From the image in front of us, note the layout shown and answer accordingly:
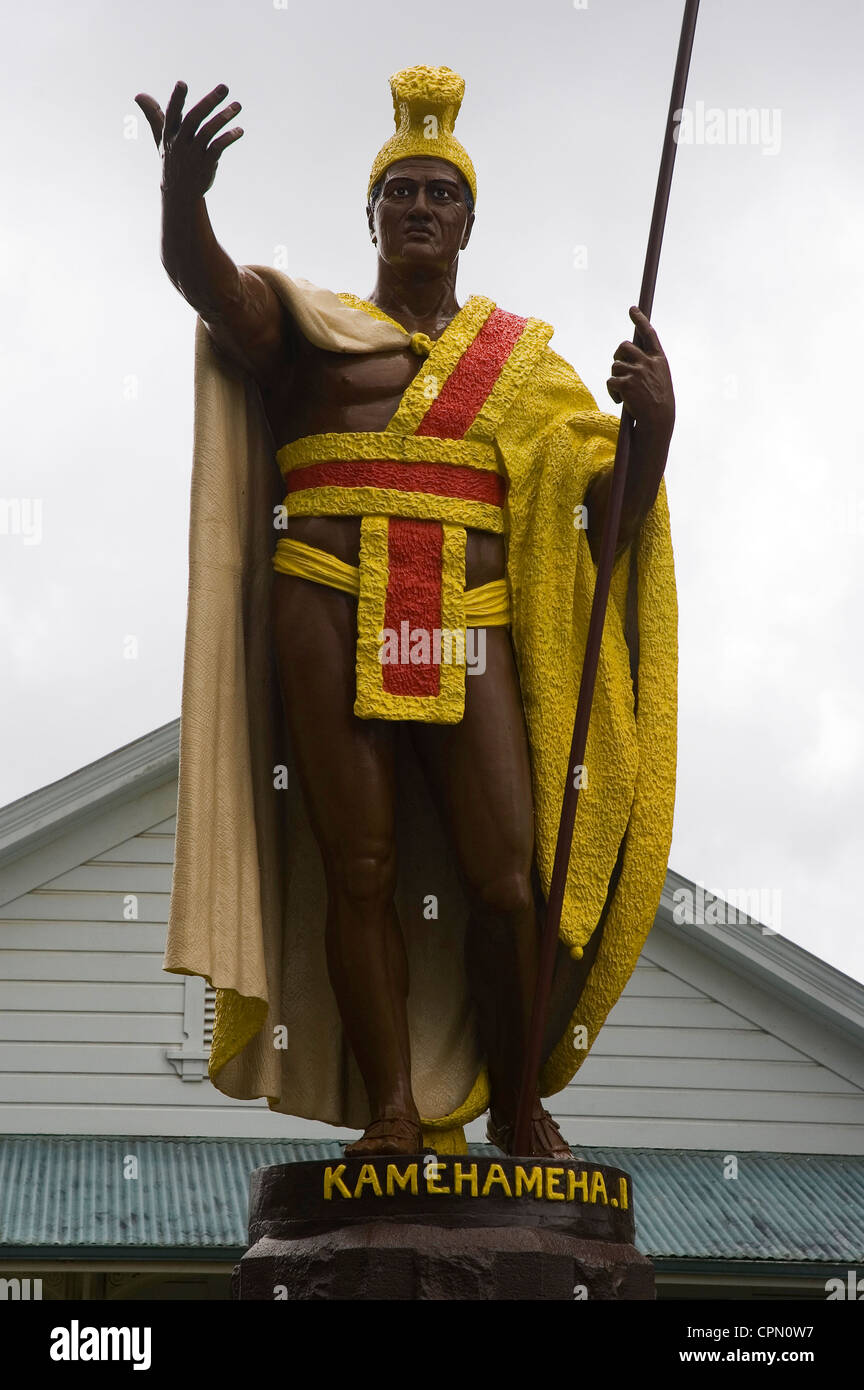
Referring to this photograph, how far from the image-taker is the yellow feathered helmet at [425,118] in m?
5.47

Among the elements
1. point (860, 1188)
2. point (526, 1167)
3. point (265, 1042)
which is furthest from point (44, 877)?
point (526, 1167)

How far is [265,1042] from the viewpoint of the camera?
5254mm

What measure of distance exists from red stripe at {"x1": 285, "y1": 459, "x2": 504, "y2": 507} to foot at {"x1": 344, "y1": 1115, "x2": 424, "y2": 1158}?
5.69ft

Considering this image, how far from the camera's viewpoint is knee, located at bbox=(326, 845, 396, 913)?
4.98 m

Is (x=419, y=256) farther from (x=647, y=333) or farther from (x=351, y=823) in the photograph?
(x=351, y=823)

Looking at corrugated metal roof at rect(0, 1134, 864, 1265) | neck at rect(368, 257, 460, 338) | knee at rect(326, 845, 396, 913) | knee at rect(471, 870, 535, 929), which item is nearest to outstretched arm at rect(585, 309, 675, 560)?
neck at rect(368, 257, 460, 338)

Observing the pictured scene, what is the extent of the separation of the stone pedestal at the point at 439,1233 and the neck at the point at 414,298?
2.46 m

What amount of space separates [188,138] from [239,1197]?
8.17 metres

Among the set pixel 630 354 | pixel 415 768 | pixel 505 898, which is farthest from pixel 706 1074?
pixel 630 354

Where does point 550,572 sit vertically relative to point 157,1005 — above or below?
above

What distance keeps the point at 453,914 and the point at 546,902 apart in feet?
1.28

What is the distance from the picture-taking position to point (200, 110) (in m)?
4.72

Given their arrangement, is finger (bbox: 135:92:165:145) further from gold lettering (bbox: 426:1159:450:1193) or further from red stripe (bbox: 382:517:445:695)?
gold lettering (bbox: 426:1159:450:1193)

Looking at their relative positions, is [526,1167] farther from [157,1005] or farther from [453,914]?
[157,1005]
